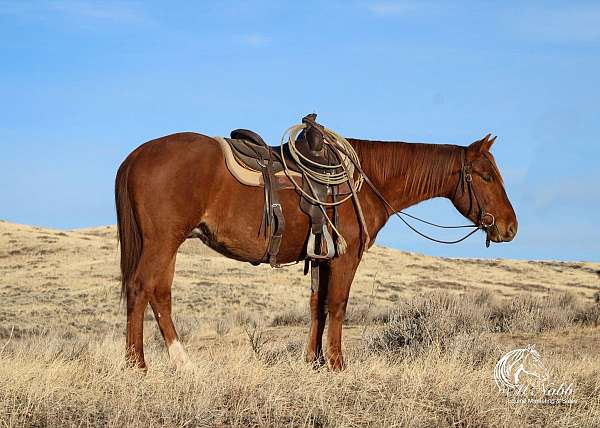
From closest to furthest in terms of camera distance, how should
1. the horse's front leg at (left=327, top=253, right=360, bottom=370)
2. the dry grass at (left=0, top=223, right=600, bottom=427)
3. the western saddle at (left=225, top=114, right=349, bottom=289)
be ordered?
1. the dry grass at (left=0, top=223, right=600, bottom=427)
2. the western saddle at (left=225, top=114, right=349, bottom=289)
3. the horse's front leg at (left=327, top=253, right=360, bottom=370)

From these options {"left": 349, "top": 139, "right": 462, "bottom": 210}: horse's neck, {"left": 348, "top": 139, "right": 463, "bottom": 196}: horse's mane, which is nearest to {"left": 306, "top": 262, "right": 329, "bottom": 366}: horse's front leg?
{"left": 349, "top": 139, "right": 462, "bottom": 210}: horse's neck

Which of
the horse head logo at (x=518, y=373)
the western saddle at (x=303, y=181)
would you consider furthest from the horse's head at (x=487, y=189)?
the western saddle at (x=303, y=181)

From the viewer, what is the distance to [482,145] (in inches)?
346

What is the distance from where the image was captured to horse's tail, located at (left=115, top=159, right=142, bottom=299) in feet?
25.4

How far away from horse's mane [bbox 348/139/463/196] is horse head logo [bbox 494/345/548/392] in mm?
2099

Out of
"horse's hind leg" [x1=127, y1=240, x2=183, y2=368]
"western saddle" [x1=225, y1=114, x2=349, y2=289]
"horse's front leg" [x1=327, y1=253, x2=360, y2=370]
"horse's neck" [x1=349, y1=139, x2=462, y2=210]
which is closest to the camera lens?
"horse's hind leg" [x1=127, y1=240, x2=183, y2=368]

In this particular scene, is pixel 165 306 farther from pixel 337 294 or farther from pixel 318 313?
pixel 337 294

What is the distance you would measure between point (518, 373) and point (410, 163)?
2608 millimetres

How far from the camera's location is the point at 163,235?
7.62 m

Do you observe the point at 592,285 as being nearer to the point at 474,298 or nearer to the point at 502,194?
the point at 474,298

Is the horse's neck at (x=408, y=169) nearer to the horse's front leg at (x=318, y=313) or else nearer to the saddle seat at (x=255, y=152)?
the saddle seat at (x=255, y=152)

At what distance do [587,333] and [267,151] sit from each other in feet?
26.8

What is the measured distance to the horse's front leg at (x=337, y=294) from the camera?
8094 millimetres

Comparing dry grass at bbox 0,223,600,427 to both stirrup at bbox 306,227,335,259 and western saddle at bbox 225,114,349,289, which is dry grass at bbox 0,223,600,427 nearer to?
stirrup at bbox 306,227,335,259
